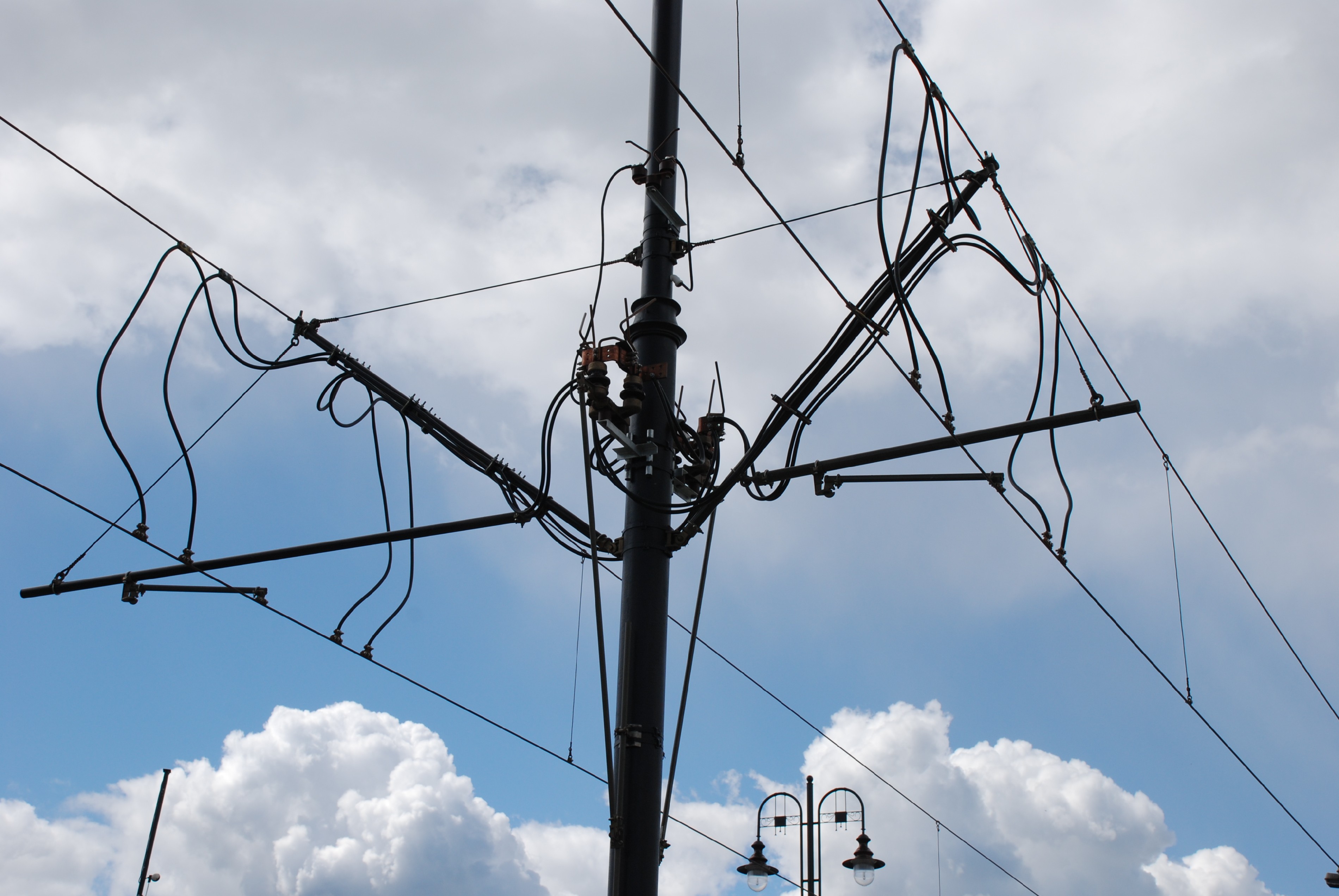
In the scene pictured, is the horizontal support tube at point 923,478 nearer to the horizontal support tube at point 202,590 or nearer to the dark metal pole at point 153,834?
the horizontal support tube at point 202,590

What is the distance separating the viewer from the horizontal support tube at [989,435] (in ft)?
21.3

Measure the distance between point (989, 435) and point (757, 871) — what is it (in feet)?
36.5

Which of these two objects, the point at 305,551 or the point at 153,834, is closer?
the point at 305,551

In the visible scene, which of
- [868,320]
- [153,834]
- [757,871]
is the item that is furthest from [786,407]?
[153,834]

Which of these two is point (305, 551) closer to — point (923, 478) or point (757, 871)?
point (923, 478)

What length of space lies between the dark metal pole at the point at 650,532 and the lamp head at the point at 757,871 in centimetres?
1045

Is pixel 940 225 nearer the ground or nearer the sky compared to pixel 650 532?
nearer the sky

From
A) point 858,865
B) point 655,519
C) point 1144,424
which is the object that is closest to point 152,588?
point 655,519

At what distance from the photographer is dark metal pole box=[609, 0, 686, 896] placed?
6129mm

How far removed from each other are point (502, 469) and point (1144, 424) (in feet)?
21.0

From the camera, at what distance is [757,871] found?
15906 mm

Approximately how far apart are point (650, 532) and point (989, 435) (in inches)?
81.8

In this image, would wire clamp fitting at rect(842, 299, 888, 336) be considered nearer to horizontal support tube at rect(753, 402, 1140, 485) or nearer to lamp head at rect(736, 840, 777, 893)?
horizontal support tube at rect(753, 402, 1140, 485)

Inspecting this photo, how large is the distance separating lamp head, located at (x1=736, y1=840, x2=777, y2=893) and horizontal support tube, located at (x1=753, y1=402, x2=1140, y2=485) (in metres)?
10.6
